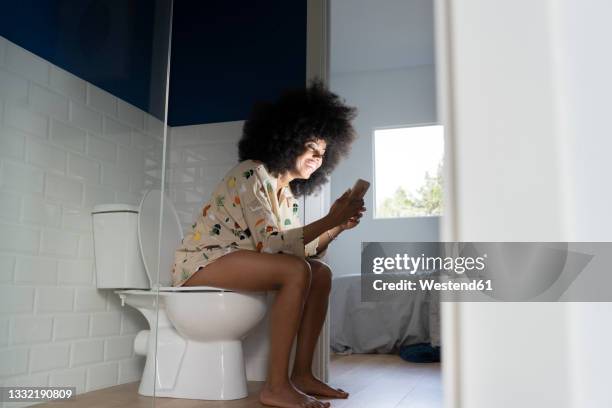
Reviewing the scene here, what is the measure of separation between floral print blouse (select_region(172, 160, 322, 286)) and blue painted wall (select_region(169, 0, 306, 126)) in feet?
2.36

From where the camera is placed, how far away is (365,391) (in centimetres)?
219

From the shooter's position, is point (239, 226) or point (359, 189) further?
point (239, 226)

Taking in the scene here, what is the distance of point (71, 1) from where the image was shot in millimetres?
1450

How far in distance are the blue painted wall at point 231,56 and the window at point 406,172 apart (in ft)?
9.71

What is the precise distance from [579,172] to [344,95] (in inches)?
223

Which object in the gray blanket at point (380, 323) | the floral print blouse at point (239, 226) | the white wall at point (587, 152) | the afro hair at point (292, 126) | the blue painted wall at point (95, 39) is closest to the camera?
the white wall at point (587, 152)

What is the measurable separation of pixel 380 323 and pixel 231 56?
1888mm

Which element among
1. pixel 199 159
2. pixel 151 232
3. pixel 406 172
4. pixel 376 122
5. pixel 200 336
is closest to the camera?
pixel 151 232

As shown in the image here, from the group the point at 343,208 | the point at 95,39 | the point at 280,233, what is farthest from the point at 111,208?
the point at 343,208

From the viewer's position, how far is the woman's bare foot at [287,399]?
1775 millimetres

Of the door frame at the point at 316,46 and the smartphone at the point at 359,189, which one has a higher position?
the door frame at the point at 316,46

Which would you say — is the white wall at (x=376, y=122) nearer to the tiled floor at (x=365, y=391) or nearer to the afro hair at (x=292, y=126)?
the tiled floor at (x=365, y=391)

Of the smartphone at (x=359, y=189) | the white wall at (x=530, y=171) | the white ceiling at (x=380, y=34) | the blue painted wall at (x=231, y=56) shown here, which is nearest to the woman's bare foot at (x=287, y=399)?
the smartphone at (x=359, y=189)

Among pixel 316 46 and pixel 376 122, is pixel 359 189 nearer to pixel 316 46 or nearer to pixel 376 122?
pixel 316 46
